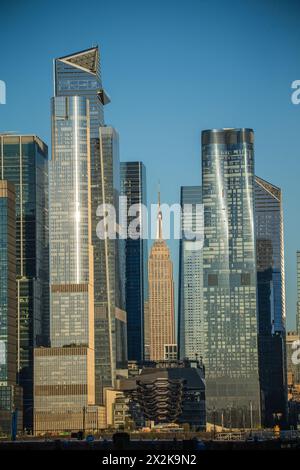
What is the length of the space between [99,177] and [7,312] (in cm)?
3417

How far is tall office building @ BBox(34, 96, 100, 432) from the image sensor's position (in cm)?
17462

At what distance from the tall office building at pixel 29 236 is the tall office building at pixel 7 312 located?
12779mm

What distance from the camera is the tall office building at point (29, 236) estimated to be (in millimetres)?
184625

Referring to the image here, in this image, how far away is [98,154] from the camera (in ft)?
639

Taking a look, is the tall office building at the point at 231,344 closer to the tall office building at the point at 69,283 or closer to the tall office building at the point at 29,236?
the tall office building at the point at 69,283

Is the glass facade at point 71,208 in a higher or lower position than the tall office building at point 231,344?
higher

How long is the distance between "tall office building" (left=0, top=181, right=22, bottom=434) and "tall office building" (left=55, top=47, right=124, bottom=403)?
19933 mm

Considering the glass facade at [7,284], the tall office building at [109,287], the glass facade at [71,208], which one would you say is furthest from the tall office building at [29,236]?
the glass facade at [7,284]

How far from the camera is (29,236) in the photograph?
192625mm

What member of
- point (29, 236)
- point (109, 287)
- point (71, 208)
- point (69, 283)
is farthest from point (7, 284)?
point (71, 208)

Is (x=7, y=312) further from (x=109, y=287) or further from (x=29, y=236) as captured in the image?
(x=29, y=236)

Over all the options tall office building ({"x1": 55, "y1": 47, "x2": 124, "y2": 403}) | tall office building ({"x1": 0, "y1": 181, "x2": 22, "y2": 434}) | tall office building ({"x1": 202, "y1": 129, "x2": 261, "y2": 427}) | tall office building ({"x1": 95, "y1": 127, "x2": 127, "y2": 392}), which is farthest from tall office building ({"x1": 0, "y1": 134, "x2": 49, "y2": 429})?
tall office building ({"x1": 202, "y1": 129, "x2": 261, "y2": 427})

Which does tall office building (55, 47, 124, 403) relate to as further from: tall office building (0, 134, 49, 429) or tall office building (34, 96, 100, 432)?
tall office building (0, 134, 49, 429)
